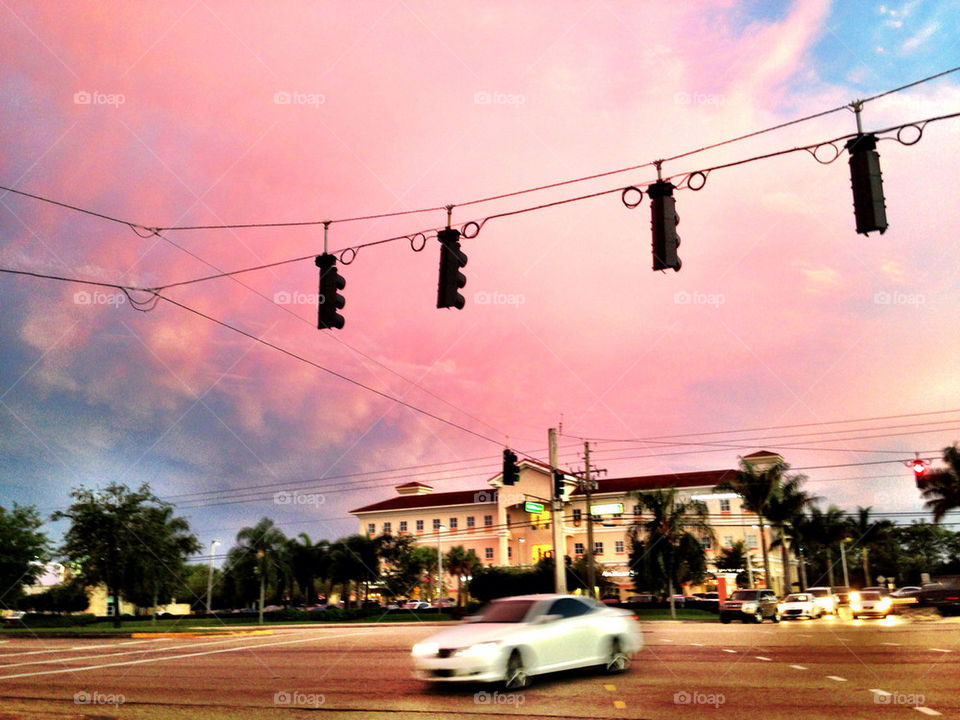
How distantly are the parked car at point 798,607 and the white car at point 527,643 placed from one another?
2843 cm

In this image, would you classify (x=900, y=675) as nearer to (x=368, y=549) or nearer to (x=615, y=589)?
(x=368, y=549)

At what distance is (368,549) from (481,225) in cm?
5681

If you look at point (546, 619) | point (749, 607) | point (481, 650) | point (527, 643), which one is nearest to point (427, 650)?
point (481, 650)

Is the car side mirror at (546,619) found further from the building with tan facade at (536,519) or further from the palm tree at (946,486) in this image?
the building with tan facade at (536,519)

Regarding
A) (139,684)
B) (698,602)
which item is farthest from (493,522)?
(139,684)

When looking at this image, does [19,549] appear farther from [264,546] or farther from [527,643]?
[527,643]

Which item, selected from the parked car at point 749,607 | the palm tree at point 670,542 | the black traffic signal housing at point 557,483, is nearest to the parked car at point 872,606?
the parked car at point 749,607

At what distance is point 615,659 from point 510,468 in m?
14.5

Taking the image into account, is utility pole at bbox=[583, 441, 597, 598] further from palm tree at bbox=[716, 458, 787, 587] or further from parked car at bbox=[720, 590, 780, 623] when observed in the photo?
palm tree at bbox=[716, 458, 787, 587]

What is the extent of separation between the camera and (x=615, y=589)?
7244 cm

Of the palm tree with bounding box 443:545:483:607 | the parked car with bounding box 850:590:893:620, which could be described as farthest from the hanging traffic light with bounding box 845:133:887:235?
the palm tree with bounding box 443:545:483:607

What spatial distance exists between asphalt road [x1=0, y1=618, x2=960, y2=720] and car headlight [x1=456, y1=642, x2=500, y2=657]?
1.75 feet

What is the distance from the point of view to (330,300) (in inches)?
541

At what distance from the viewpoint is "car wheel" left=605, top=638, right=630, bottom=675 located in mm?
13406
